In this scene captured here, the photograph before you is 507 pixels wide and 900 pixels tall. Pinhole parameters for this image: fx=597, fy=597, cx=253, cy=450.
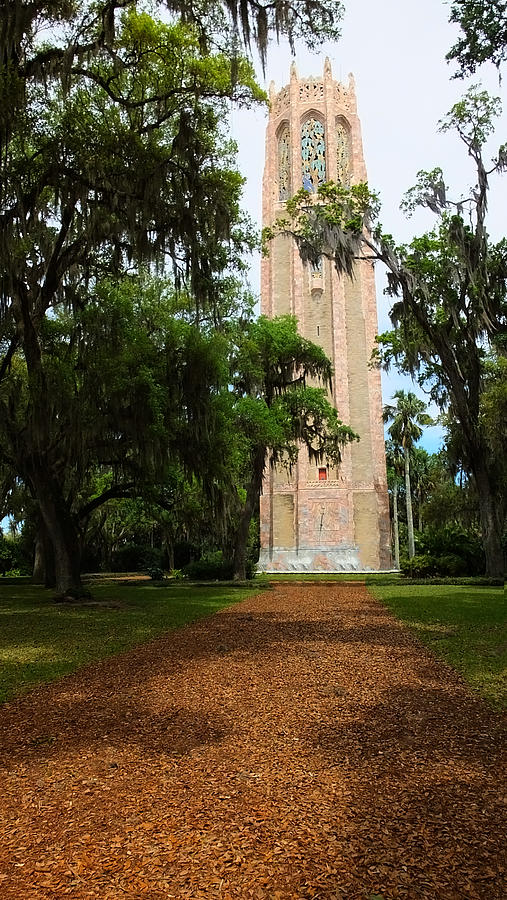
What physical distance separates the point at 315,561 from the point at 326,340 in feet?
44.2

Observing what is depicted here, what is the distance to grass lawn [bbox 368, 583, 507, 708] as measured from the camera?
5.79 m

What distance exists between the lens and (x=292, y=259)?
37875 millimetres

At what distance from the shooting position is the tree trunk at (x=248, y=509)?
22.4 m

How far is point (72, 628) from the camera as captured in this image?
31.9ft

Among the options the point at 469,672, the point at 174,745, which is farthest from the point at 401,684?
the point at 174,745

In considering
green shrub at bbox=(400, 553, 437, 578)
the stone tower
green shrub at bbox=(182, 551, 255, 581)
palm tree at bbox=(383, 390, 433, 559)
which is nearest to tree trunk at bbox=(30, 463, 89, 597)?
green shrub at bbox=(182, 551, 255, 581)

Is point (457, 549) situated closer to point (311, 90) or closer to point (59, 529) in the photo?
point (59, 529)

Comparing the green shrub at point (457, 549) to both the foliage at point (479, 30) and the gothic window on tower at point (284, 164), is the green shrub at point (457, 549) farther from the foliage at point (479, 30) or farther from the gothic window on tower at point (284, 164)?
the gothic window on tower at point (284, 164)

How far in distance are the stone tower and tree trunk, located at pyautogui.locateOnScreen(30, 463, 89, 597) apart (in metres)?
20.2

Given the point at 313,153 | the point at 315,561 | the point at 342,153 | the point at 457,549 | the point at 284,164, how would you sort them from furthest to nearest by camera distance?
1. the point at 284,164
2. the point at 342,153
3. the point at 313,153
4. the point at 315,561
5. the point at 457,549

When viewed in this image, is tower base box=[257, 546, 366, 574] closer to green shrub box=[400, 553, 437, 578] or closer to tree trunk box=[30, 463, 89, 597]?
green shrub box=[400, 553, 437, 578]

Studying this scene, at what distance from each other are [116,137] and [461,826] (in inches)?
465

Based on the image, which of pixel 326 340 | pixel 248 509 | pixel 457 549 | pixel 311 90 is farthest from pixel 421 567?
pixel 311 90

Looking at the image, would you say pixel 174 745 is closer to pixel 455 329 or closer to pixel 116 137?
pixel 116 137
